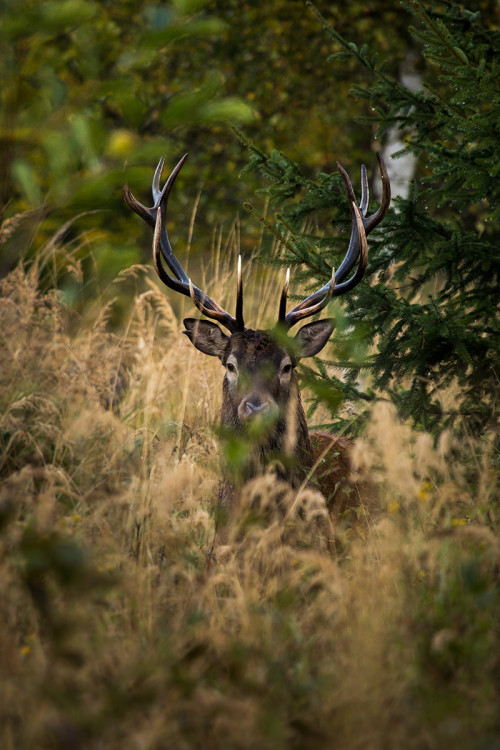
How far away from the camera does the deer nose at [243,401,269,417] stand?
3.79 m

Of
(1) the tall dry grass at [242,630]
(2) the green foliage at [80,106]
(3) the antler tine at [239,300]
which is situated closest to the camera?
(2) the green foliage at [80,106]

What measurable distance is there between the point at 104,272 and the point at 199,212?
11.5 metres

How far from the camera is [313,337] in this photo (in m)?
4.58

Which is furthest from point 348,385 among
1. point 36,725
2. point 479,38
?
point 36,725

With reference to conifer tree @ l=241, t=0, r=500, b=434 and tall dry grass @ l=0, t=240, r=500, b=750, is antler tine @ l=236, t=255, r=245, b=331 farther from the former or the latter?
tall dry grass @ l=0, t=240, r=500, b=750

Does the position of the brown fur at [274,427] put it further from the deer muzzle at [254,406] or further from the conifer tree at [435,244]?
the conifer tree at [435,244]

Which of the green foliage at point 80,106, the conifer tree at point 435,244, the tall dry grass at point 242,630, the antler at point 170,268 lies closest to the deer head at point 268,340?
the antler at point 170,268

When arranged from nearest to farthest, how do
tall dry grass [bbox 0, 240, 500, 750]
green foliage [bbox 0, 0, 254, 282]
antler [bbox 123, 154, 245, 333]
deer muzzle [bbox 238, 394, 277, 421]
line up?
green foliage [bbox 0, 0, 254, 282] → tall dry grass [bbox 0, 240, 500, 750] → deer muzzle [bbox 238, 394, 277, 421] → antler [bbox 123, 154, 245, 333]

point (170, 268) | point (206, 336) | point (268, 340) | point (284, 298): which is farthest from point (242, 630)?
point (170, 268)

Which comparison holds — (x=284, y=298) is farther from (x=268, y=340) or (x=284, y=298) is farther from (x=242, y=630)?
(x=242, y=630)

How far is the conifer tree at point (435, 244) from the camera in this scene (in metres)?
3.87

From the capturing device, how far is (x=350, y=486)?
15.3ft

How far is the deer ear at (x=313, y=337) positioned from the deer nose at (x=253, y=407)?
2.48 ft

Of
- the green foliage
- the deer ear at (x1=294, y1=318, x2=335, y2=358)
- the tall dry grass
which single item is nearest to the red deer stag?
the deer ear at (x1=294, y1=318, x2=335, y2=358)
